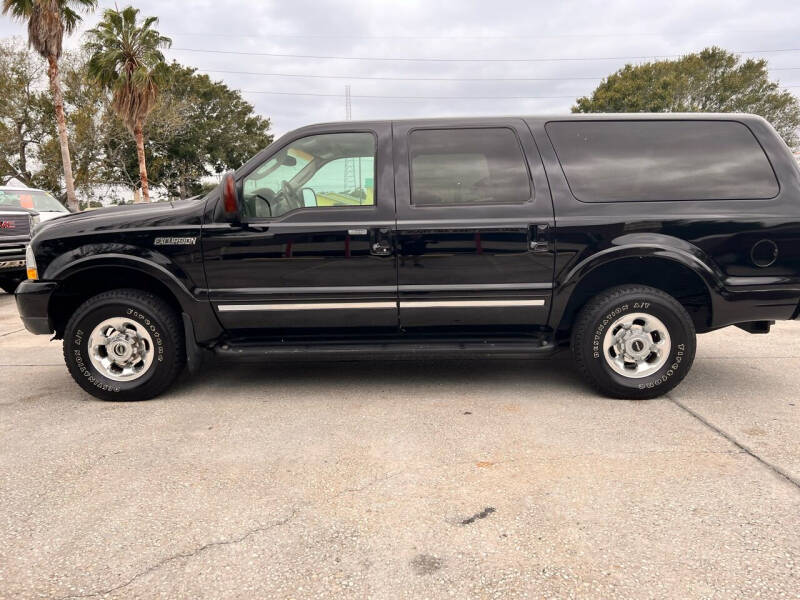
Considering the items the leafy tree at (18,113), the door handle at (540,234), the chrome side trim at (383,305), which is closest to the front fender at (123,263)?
the chrome side trim at (383,305)

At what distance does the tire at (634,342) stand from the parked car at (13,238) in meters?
8.59

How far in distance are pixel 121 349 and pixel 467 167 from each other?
8.71 ft

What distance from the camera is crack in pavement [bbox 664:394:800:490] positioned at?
259 centimetres

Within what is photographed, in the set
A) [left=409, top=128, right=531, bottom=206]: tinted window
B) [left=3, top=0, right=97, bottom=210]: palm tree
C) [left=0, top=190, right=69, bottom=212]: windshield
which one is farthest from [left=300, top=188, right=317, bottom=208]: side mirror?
[left=3, top=0, right=97, bottom=210]: palm tree

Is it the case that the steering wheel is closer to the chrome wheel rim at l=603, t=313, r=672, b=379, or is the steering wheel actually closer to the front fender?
the front fender

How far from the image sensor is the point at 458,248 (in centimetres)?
356

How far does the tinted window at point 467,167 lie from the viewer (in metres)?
3.63

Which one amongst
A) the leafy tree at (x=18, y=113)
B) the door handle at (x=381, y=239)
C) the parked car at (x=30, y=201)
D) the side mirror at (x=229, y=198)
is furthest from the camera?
the leafy tree at (x=18, y=113)

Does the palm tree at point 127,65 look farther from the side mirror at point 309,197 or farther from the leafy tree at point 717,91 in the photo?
the leafy tree at point 717,91

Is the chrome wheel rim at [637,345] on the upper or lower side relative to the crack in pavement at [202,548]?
upper

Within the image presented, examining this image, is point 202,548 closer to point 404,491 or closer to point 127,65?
point 404,491

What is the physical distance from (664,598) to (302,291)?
102 inches

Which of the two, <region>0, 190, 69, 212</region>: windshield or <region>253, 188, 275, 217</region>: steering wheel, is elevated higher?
<region>0, 190, 69, 212</region>: windshield

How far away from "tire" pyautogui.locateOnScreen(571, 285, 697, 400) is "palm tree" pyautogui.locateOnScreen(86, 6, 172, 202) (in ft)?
69.8
